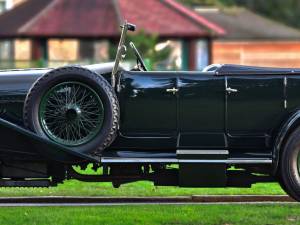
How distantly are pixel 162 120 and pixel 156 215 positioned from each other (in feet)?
2.89

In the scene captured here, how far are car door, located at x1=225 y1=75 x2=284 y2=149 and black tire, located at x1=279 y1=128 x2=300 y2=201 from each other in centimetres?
19

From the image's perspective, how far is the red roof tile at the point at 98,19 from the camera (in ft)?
94.0

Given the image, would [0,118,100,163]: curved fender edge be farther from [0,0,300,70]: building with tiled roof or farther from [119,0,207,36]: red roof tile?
[119,0,207,36]: red roof tile

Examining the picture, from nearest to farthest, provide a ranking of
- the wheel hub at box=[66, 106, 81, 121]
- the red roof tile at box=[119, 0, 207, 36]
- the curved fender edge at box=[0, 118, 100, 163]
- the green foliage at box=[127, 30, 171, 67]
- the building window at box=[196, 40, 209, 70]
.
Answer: the curved fender edge at box=[0, 118, 100, 163], the wheel hub at box=[66, 106, 81, 121], the green foliage at box=[127, 30, 171, 67], the red roof tile at box=[119, 0, 207, 36], the building window at box=[196, 40, 209, 70]

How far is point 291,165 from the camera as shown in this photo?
24.8 ft

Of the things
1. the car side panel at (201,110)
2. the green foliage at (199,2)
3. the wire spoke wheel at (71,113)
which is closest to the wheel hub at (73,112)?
the wire spoke wheel at (71,113)

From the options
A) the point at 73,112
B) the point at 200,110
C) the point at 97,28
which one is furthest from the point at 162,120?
the point at 97,28

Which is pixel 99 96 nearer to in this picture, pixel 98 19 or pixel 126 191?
pixel 126 191

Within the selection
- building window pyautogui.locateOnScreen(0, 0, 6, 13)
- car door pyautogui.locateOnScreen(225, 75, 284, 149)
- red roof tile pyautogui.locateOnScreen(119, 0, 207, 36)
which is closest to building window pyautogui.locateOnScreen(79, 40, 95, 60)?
building window pyautogui.locateOnScreen(0, 0, 6, 13)

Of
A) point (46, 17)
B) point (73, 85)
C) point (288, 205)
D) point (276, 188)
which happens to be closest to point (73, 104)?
point (73, 85)

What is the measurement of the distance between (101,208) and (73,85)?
4.56 ft

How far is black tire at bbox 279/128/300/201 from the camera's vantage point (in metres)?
7.52

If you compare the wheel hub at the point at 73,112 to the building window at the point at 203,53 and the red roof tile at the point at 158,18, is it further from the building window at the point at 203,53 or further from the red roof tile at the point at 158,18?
the building window at the point at 203,53

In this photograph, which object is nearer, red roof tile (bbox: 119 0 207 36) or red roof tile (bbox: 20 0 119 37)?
red roof tile (bbox: 20 0 119 37)
